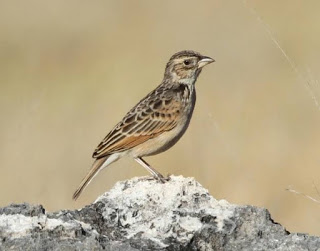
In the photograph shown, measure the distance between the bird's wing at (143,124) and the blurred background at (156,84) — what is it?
0.52 meters

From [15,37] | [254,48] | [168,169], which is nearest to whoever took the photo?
[168,169]

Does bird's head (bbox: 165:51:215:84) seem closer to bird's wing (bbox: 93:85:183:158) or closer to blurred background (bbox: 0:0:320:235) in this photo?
bird's wing (bbox: 93:85:183:158)

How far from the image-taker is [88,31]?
25016 mm

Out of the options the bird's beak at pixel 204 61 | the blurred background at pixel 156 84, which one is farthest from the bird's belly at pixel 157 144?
the bird's beak at pixel 204 61

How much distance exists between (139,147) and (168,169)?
4816 mm

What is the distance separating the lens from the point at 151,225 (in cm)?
602

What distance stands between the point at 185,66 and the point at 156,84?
951cm

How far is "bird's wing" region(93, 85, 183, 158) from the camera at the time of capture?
8984 mm

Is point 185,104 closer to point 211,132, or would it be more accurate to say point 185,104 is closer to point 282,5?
point 211,132

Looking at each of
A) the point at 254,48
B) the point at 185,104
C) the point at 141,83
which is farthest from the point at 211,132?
the point at 254,48

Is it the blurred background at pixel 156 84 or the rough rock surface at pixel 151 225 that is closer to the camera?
the rough rock surface at pixel 151 225

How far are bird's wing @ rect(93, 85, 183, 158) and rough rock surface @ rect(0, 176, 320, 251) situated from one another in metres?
2.46

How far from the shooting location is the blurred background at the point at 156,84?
1197cm

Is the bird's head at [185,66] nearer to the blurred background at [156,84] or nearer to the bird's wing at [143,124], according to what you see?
the bird's wing at [143,124]
